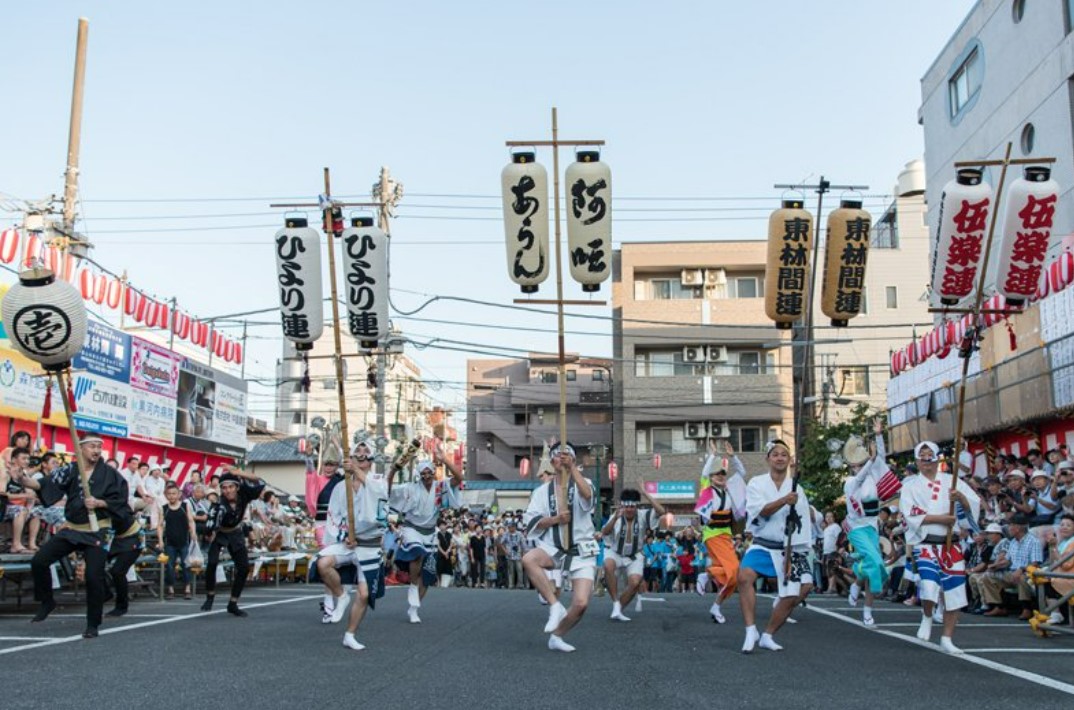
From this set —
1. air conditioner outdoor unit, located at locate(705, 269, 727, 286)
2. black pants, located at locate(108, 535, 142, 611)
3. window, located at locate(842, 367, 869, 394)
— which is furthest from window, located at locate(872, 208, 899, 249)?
black pants, located at locate(108, 535, 142, 611)

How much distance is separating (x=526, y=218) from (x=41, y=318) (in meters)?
6.33

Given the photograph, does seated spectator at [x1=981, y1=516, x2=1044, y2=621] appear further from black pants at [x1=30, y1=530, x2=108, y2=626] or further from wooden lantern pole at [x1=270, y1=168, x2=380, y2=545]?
black pants at [x1=30, y1=530, x2=108, y2=626]

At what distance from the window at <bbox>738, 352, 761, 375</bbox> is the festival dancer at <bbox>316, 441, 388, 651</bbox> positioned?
34.9 metres

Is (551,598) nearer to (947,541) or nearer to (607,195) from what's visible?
(947,541)

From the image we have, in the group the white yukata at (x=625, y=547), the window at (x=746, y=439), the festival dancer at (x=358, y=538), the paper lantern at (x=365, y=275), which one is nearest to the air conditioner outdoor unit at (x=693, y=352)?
the window at (x=746, y=439)

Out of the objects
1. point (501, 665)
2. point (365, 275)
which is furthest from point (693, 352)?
point (501, 665)

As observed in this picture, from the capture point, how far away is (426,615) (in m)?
12.9

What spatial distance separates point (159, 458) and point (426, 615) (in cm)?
1696

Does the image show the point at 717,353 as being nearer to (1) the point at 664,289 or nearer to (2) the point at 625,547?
(1) the point at 664,289

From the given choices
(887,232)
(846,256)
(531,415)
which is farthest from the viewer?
Result: (531,415)

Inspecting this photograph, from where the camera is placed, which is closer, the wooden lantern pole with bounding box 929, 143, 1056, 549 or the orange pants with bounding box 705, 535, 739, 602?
the wooden lantern pole with bounding box 929, 143, 1056, 549

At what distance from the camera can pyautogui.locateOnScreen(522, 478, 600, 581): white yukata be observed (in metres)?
9.66

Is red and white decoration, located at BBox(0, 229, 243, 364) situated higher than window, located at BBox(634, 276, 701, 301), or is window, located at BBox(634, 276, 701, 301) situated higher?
window, located at BBox(634, 276, 701, 301)

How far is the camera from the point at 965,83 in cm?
2841
